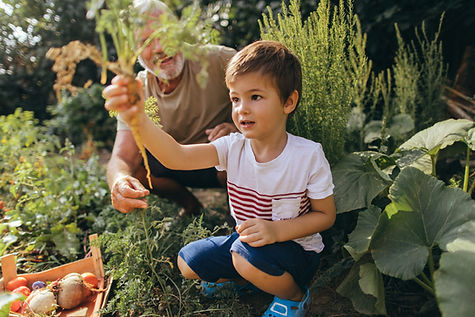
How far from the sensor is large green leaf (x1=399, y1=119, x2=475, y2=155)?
1663 mm

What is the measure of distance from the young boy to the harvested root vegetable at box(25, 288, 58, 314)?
570mm

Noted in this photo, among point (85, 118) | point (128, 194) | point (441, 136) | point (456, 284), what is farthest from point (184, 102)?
point (85, 118)

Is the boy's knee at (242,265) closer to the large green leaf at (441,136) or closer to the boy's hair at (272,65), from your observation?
the boy's hair at (272,65)

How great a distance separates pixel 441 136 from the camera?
174cm

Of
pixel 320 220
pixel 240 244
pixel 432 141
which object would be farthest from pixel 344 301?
pixel 432 141

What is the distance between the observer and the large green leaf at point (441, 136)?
1.66m

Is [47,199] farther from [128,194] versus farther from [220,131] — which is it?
[220,131]

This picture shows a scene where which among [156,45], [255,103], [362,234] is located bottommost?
[362,234]

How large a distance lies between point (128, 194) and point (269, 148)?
25.5 inches

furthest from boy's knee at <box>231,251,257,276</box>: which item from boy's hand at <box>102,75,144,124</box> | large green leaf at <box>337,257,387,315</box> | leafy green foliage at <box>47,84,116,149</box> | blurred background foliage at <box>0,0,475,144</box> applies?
leafy green foliage at <box>47,84,116,149</box>

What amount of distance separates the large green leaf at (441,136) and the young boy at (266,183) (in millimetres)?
563

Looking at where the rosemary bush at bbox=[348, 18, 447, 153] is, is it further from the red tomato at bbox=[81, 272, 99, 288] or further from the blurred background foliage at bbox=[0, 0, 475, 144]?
the red tomato at bbox=[81, 272, 99, 288]

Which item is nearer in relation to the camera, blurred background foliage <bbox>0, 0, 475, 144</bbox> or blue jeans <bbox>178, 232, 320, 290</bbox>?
blue jeans <bbox>178, 232, 320, 290</bbox>

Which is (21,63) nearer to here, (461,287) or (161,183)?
(161,183)
